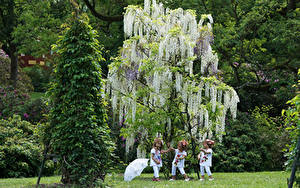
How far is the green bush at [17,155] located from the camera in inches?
507

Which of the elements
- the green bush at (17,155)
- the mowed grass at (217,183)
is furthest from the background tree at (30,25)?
the mowed grass at (217,183)

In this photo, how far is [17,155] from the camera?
13094 millimetres

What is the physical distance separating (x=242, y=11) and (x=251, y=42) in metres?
1.62

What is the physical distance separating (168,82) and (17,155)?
17.2 feet

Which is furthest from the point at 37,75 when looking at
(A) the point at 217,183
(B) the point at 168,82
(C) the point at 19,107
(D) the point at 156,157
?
(A) the point at 217,183

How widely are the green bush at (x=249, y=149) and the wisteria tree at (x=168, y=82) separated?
441 centimetres

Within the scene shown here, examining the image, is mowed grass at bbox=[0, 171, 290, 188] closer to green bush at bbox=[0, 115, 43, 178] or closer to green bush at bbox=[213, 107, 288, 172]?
green bush at bbox=[0, 115, 43, 178]

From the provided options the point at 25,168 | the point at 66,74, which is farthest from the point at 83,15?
the point at 25,168

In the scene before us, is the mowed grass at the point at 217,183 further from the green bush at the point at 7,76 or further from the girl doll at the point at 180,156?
the green bush at the point at 7,76

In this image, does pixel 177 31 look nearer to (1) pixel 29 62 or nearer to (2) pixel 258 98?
(2) pixel 258 98

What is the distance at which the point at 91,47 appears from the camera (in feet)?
29.7

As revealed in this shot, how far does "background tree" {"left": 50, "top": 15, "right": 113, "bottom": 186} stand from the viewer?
28.2 ft

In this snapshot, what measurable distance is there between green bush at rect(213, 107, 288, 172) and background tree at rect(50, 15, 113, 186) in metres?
8.08

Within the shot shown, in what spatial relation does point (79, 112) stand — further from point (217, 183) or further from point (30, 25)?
point (30, 25)
